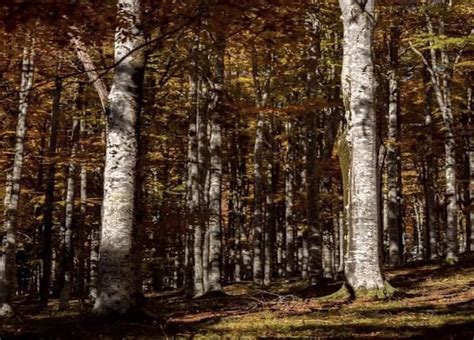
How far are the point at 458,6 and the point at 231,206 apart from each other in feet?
63.1

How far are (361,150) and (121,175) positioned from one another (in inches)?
197

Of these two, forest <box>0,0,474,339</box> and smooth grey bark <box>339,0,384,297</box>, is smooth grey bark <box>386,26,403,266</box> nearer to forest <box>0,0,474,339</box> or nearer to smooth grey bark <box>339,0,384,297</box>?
forest <box>0,0,474,339</box>

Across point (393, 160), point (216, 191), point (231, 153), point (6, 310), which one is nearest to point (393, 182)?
point (393, 160)

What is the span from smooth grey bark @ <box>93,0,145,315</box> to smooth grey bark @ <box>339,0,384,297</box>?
4499 millimetres

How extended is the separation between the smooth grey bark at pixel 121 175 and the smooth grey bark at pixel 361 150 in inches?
177

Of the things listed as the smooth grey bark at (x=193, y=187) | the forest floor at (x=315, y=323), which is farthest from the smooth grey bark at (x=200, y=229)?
the forest floor at (x=315, y=323)

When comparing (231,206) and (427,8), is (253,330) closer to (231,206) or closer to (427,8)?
(427,8)

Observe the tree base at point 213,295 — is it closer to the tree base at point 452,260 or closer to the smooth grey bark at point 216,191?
the smooth grey bark at point 216,191

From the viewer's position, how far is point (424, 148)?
2459 cm

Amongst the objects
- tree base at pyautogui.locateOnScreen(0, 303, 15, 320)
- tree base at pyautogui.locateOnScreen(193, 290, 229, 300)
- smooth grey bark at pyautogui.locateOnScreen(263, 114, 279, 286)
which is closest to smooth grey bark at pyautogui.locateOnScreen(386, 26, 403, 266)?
smooth grey bark at pyautogui.locateOnScreen(263, 114, 279, 286)

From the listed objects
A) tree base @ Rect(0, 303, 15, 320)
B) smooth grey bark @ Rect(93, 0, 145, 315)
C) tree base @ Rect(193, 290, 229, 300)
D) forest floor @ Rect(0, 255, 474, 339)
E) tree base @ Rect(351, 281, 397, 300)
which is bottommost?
tree base @ Rect(0, 303, 15, 320)

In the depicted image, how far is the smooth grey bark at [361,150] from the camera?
10.8 metres

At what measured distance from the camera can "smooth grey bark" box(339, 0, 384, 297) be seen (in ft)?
35.3

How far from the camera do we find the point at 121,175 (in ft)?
28.3
